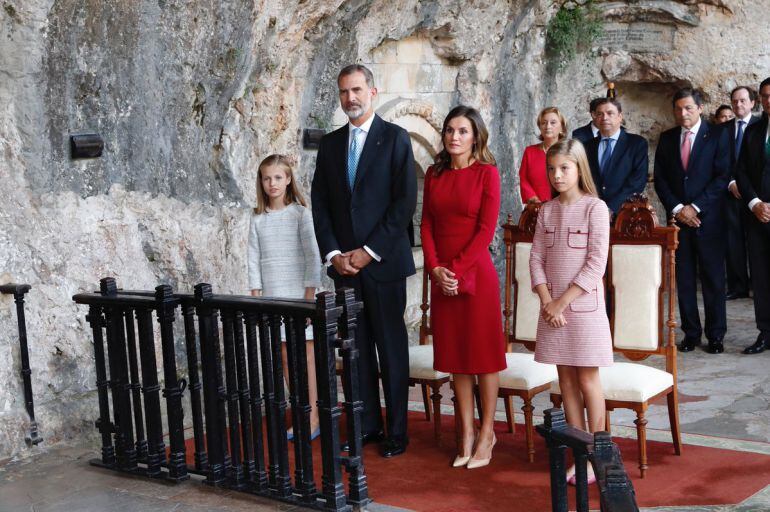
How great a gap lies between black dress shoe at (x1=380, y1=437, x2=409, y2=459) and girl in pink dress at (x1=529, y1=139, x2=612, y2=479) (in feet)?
2.86

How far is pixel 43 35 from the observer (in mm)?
4812

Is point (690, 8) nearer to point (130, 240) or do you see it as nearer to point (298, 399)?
point (130, 240)

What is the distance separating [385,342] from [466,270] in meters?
0.59

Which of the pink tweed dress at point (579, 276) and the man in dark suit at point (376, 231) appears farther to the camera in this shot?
the man in dark suit at point (376, 231)

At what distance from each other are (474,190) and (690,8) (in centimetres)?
615

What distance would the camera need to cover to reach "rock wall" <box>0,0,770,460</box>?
4.82m

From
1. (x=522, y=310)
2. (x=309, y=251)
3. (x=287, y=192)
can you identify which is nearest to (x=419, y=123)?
(x=287, y=192)

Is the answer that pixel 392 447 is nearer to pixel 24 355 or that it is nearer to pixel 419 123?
pixel 24 355

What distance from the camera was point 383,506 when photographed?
13.0 ft

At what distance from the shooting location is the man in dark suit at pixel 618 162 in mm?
6777

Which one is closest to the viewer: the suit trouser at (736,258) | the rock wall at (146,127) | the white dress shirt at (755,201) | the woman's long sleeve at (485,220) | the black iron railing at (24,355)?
the woman's long sleeve at (485,220)

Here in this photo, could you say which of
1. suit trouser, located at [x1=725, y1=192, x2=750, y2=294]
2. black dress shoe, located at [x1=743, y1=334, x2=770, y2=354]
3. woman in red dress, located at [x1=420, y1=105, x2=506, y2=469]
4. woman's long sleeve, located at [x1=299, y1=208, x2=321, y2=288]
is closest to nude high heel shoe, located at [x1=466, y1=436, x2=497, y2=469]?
woman in red dress, located at [x1=420, y1=105, x2=506, y2=469]

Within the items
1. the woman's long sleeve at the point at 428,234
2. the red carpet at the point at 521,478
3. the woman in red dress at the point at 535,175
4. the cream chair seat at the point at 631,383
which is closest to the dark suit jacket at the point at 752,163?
the woman in red dress at the point at 535,175

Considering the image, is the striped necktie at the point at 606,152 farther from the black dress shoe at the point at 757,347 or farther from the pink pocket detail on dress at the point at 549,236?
the pink pocket detail on dress at the point at 549,236
